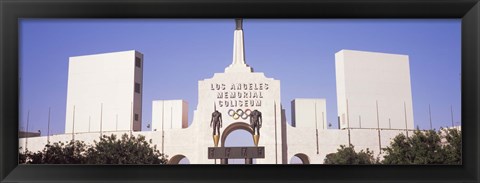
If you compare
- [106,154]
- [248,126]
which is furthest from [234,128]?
[106,154]

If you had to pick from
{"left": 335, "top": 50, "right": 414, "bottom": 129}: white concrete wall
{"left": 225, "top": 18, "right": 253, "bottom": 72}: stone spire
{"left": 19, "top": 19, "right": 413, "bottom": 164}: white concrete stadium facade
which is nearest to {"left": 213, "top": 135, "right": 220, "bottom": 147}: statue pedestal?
{"left": 19, "top": 19, "right": 413, "bottom": 164}: white concrete stadium facade

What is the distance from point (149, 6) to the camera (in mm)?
2693

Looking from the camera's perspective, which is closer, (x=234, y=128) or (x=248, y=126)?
(x=248, y=126)

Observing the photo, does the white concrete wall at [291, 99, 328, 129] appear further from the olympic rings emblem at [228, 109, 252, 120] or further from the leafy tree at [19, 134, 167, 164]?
the leafy tree at [19, 134, 167, 164]

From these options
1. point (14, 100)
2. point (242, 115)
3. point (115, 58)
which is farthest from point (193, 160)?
point (14, 100)

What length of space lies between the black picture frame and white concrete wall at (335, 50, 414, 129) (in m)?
19.5

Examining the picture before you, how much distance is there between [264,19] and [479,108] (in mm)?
1237

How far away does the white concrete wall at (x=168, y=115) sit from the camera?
72.1 ft

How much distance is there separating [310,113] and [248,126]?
2.70 meters

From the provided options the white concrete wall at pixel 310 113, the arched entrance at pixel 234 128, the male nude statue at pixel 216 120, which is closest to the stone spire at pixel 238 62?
the male nude statue at pixel 216 120

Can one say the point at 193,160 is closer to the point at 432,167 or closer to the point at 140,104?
the point at 140,104

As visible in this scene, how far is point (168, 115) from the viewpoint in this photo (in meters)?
22.1

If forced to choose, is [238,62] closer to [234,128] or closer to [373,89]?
[234,128]

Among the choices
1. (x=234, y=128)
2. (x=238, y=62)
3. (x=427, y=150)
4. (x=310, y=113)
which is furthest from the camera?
(x=234, y=128)
